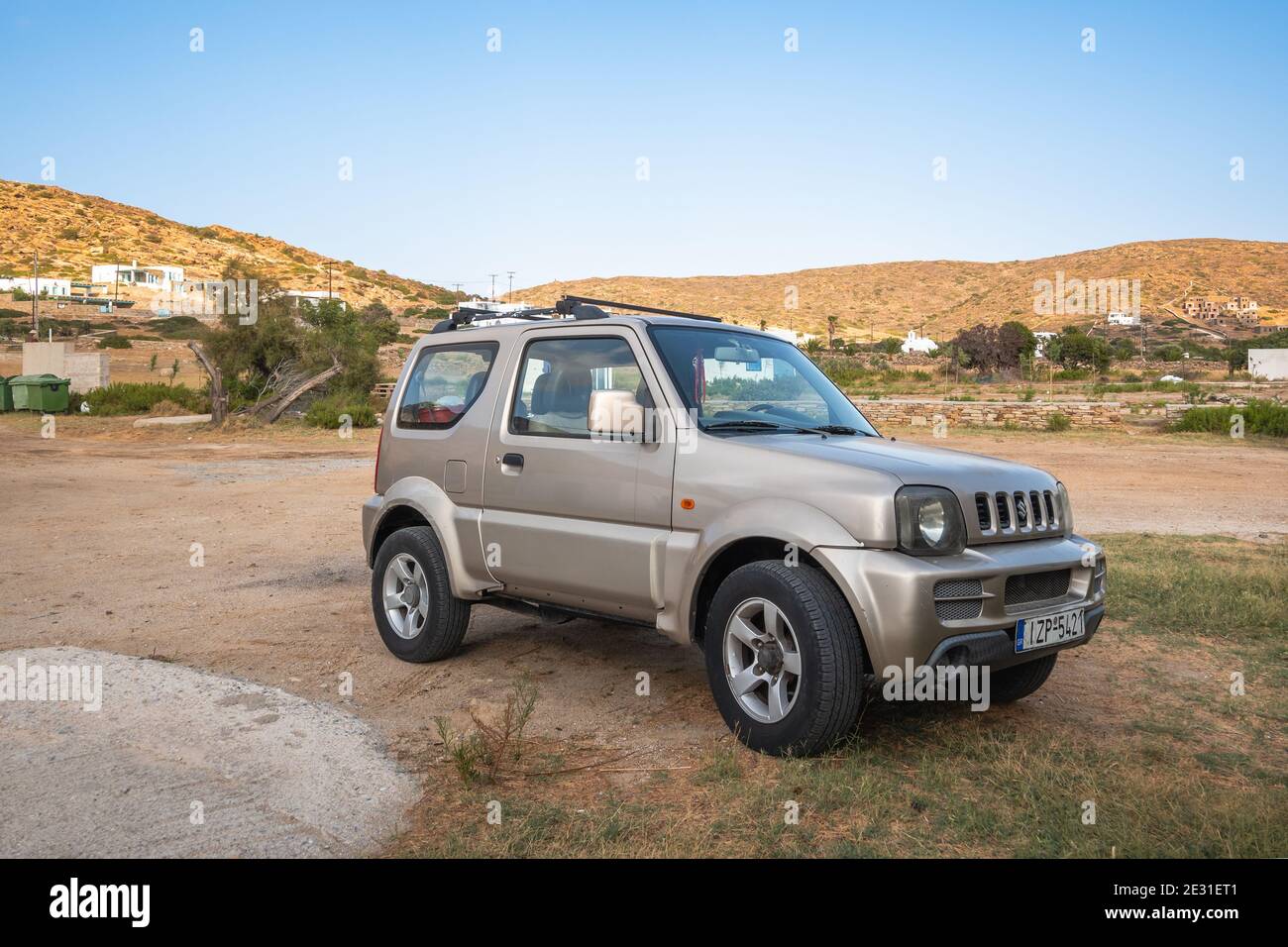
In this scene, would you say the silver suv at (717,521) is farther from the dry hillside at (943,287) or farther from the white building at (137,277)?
the white building at (137,277)

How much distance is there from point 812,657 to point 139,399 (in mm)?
31476

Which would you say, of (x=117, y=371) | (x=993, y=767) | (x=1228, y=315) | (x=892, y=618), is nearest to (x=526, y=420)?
(x=892, y=618)

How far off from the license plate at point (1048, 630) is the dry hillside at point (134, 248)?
94807mm

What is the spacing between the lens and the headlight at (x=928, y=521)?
4.27 meters

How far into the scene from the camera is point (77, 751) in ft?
15.3

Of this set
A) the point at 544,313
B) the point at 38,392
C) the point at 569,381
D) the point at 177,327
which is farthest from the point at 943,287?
the point at 569,381

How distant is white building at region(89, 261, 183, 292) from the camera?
89.8 meters

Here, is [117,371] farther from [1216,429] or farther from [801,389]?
[801,389]

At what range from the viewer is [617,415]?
5.04 m

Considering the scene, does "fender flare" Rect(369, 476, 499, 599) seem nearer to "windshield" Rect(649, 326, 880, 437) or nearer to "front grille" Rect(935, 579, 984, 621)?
"windshield" Rect(649, 326, 880, 437)

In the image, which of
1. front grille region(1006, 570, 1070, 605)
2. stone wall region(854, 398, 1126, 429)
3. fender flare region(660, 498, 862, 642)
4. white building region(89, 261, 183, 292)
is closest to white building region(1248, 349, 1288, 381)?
stone wall region(854, 398, 1126, 429)

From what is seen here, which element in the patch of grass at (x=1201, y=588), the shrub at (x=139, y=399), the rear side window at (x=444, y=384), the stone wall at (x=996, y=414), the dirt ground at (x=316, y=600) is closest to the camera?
the dirt ground at (x=316, y=600)

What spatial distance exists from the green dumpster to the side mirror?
30384 millimetres

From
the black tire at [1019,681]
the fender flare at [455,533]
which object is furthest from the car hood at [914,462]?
the fender flare at [455,533]
